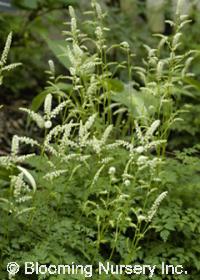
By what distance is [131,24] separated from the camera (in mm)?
5160

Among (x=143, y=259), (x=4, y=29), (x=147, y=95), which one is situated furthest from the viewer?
(x=4, y=29)

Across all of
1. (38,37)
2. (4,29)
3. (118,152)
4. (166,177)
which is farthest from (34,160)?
(38,37)

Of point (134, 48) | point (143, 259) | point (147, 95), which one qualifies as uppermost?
point (134, 48)

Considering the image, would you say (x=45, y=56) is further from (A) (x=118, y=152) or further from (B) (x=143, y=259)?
(B) (x=143, y=259)

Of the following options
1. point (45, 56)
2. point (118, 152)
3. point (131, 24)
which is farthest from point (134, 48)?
point (118, 152)

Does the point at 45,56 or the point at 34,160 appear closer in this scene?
the point at 34,160

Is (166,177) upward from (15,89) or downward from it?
downward

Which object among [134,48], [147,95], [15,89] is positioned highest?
[134,48]

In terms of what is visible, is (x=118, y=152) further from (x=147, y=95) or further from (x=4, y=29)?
(x=4, y=29)

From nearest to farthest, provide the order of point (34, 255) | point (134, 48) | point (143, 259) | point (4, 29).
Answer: point (34, 255), point (143, 259), point (4, 29), point (134, 48)

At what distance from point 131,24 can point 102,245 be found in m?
3.03

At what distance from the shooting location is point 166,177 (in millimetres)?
2498

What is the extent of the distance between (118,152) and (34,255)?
2.36 feet

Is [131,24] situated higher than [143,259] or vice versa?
[131,24]
